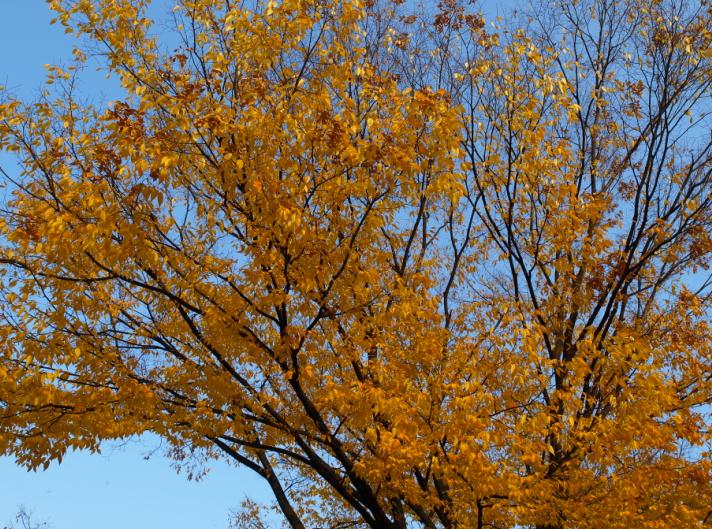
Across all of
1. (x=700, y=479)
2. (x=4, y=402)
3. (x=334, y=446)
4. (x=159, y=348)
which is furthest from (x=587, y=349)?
(x=4, y=402)

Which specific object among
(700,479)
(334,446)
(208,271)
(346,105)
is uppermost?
(346,105)

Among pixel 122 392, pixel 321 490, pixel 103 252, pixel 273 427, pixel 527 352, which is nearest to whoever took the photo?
pixel 103 252

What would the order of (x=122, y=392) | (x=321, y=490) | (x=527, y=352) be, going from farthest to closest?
(x=321, y=490)
(x=527, y=352)
(x=122, y=392)

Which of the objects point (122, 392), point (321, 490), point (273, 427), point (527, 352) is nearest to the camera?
point (122, 392)

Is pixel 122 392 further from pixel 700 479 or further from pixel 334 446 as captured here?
pixel 700 479

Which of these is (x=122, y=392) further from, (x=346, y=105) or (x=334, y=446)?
(x=346, y=105)

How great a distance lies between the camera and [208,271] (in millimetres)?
6906

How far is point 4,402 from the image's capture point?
702cm

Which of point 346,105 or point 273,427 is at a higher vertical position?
point 346,105

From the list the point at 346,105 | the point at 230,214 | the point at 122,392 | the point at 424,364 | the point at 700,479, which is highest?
→ the point at 346,105

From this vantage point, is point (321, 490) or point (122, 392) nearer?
point (122, 392)

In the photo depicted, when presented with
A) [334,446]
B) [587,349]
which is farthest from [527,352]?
[334,446]

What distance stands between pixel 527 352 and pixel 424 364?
138cm

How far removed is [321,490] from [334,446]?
4.05 meters
